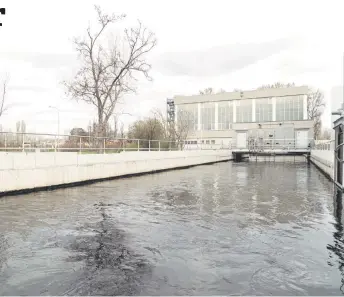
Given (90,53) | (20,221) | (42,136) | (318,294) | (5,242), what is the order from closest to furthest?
(318,294) < (5,242) < (20,221) < (42,136) < (90,53)

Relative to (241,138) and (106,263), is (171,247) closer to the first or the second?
(106,263)

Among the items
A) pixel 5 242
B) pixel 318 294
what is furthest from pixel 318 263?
pixel 5 242

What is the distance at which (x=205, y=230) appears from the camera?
6.99 m

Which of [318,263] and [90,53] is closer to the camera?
[318,263]

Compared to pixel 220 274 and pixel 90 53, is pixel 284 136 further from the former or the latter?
pixel 220 274

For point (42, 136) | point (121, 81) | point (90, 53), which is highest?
point (90, 53)

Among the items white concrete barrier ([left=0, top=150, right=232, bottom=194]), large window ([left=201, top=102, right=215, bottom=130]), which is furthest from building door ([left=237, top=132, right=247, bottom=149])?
white concrete barrier ([left=0, top=150, right=232, bottom=194])

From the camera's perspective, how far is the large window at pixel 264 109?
74.0 m

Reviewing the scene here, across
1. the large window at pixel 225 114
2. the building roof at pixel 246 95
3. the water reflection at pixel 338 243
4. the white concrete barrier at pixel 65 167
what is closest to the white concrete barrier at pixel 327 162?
the water reflection at pixel 338 243

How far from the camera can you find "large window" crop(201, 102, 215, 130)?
81500 mm

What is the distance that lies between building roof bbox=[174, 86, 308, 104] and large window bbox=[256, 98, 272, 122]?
114 cm

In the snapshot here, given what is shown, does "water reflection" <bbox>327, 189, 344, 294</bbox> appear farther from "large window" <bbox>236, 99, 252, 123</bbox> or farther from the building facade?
"large window" <bbox>236, 99, 252, 123</bbox>

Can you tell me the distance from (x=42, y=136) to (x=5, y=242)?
973 cm

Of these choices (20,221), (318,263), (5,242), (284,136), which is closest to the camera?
(318,263)
